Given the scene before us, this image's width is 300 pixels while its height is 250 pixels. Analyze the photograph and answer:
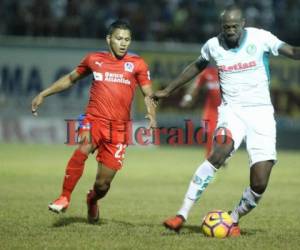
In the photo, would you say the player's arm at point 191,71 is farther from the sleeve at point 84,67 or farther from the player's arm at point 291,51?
the sleeve at point 84,67

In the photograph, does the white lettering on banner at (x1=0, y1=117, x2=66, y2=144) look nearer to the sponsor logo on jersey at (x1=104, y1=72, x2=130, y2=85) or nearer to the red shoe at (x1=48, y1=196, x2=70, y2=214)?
the sponsor logo on jersey at (x1=104, y1=72, x2=130, y2=85)

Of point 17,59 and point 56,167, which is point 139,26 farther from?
point 56,167

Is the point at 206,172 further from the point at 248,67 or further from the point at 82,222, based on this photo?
the point at 82,222

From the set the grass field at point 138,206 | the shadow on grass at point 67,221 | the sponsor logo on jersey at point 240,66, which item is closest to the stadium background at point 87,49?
the grass field at point 138,206

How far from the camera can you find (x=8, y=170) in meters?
18.6

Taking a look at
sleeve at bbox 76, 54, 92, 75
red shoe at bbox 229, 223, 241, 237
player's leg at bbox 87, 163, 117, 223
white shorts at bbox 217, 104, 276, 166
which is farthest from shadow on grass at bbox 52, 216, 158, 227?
sleeve at bbox 76, 54, 92, 75

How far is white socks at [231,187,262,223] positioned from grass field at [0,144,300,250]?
277 millimetres

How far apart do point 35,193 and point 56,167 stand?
5.56m

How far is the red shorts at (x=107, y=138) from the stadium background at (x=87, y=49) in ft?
56.7

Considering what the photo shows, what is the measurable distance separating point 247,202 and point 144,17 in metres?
19.4

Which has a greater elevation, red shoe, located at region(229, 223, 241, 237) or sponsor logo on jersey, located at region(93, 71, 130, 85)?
sponsor logo on jersey, located at region(93, 71, 130, 85)

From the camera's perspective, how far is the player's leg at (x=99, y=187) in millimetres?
9953

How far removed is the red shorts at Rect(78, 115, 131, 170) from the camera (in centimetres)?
995

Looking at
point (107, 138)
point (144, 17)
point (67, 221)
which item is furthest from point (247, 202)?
point (144, 17)
